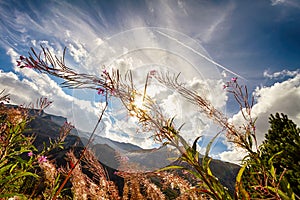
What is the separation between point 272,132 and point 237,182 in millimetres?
Result: 8929

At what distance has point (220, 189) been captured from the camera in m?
0.62

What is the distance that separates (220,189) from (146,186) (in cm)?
206

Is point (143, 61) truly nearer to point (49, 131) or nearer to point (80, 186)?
Result: point (80, 186)

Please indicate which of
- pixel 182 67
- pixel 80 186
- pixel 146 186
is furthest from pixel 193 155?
pixel 182 67

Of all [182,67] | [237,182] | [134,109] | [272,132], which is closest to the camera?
[237,182]

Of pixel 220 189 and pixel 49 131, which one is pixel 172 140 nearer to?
pixel 220 189

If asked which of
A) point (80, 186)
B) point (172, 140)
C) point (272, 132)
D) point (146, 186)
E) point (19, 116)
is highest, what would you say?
point (272, 132)

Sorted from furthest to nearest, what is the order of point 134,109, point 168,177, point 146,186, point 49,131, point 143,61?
point 49,131, point 143,61, point 146,186, point 168,177, point 134,109

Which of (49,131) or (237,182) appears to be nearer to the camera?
(237,182)

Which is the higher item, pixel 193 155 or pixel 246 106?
pixel 246 106

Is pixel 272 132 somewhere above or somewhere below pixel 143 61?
below

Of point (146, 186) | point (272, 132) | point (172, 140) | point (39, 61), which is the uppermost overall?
point (272, 132)

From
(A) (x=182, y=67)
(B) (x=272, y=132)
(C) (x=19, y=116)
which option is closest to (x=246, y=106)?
(C) (x=19, y=116)

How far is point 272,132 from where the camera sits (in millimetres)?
8070
